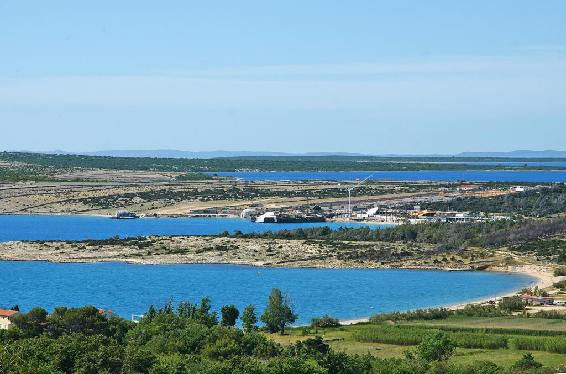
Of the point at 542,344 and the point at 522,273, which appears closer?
the point at 542,344

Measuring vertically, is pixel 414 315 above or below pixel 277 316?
below

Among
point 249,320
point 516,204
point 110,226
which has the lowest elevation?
point 110,226

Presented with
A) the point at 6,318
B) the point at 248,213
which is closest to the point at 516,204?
the point at 248,213

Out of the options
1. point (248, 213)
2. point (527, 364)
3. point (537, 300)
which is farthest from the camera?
point (248, 213)

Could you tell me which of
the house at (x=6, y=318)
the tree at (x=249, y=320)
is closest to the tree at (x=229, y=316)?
the tree at (x=249, y=320)

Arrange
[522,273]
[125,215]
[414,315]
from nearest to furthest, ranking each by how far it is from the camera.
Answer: [414,315]
[522,273]
[125,215]

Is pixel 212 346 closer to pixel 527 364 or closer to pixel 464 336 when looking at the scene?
pixel 527 364

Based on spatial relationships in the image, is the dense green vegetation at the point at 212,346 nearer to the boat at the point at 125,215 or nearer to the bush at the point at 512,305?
the bush at the point at 512,305

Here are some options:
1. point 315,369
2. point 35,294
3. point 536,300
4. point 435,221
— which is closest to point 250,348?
point 315,369
